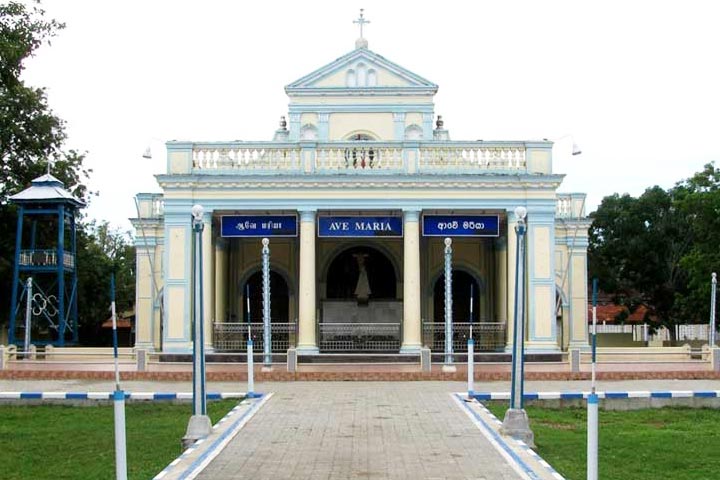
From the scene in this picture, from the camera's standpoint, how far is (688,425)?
16.1 metres

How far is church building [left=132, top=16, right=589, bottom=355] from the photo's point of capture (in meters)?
28.0

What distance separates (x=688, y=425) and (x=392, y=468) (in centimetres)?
659

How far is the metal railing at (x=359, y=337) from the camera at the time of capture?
3055cm

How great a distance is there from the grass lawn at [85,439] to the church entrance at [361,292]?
561 inches

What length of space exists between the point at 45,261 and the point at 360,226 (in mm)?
9776

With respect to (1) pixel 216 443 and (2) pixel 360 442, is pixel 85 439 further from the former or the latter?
(2) pixel 360 442

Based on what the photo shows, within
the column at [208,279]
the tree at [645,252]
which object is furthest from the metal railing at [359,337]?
the tree at [645,252]

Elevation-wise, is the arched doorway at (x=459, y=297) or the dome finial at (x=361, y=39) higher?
the dome finial at (x=361, y=39)

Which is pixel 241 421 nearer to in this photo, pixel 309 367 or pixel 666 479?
pixel 666 479

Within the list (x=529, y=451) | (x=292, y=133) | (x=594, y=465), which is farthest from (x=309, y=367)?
(x=594, y=465)

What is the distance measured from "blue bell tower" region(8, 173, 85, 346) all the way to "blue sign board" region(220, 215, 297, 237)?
5217mm

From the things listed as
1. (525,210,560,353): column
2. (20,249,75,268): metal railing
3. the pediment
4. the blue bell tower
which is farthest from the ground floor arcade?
the pediment

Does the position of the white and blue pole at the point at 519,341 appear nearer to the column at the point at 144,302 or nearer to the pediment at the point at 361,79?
the pediment at the point at 361,79

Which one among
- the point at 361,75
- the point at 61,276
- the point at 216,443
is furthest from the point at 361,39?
Result: the point at 216,443
